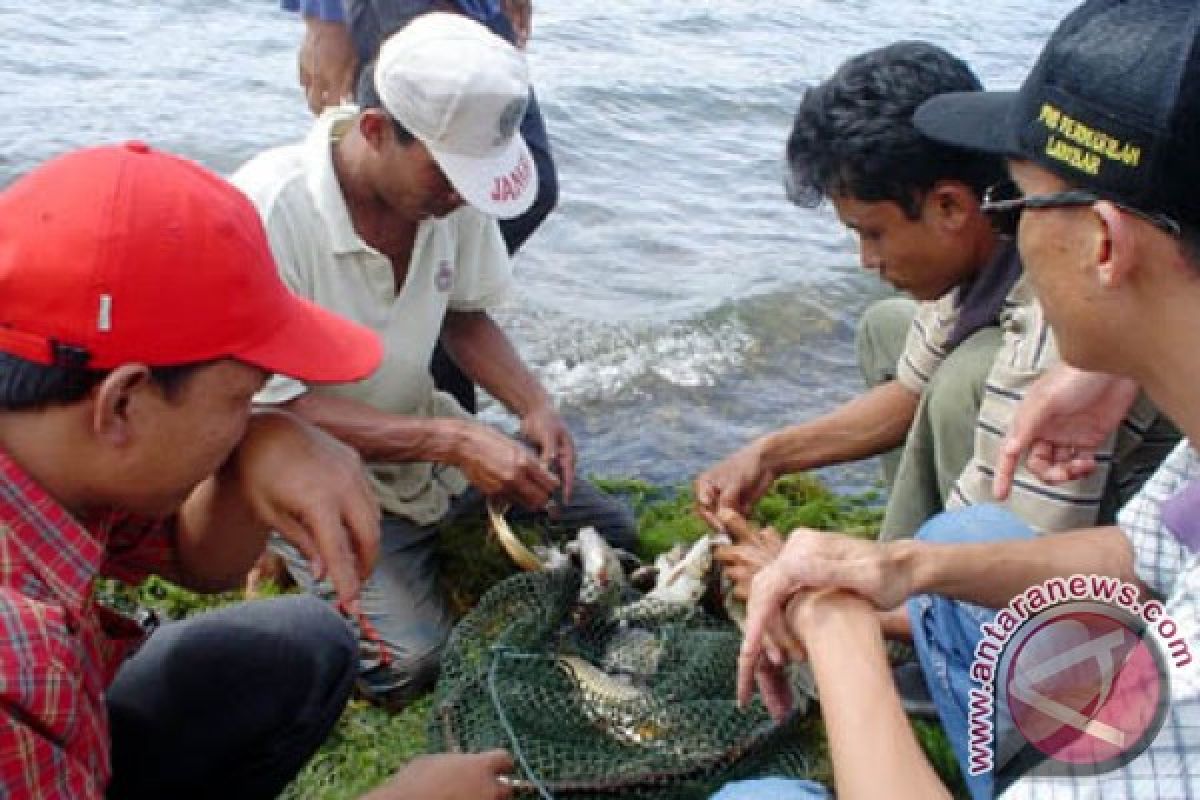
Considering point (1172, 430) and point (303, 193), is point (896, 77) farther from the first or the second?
point (303, 193)

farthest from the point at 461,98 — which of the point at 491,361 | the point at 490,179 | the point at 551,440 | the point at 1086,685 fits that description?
the point at 1086,685

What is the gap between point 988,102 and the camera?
2.97 meters

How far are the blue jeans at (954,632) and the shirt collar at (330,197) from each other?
1.98m

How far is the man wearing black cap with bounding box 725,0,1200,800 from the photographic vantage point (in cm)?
201

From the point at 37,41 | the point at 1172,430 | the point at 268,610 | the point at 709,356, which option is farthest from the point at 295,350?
the point at 37,41

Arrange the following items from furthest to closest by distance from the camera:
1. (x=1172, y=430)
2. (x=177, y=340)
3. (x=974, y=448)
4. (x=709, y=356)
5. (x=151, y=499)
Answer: (x=709, y=356), (x=974, y=448), (x=1172, y=430), (x=151, y=499), (x=177, y=340)

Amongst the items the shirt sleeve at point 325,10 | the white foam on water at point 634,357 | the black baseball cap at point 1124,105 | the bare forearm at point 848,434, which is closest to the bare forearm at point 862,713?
the black baseball cap at point 1124,105

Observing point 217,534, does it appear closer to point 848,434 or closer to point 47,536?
point 47,536

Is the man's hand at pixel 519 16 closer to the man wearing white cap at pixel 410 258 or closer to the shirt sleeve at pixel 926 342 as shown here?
the man wearing white cap at pixel 410 258

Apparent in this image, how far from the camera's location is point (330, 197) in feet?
13.1

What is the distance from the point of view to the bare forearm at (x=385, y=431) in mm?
4070

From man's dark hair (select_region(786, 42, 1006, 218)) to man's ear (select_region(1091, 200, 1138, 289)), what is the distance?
59.2 inches

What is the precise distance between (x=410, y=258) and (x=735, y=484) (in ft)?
4.39

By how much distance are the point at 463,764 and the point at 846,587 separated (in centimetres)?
95
